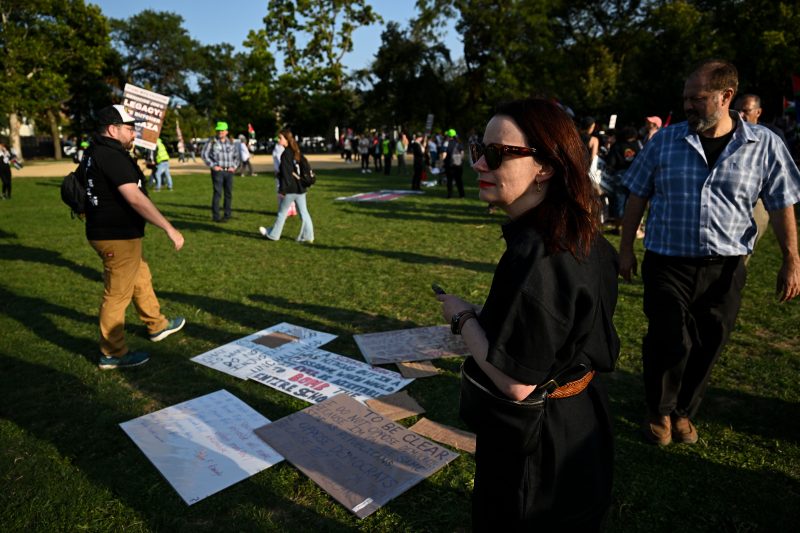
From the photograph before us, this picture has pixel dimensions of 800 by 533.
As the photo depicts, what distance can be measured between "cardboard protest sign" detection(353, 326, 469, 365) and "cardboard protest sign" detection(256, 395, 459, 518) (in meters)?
0.84

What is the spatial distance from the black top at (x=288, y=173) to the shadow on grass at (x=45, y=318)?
3881mm

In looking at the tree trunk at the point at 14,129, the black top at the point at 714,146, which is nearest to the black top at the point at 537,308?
the black top at the point at 714,146

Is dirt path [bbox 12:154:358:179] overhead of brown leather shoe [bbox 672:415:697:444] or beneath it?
overhead

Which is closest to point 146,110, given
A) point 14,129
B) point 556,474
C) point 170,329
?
point 170,329

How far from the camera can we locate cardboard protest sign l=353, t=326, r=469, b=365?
4375mm

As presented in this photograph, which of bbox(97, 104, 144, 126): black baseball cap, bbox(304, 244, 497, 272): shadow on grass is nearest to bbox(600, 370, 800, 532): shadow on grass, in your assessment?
bbox(304, 244, 497, 272): shadow on grass

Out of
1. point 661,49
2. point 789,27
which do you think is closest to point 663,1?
point 661,49

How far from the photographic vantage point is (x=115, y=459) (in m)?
3.12

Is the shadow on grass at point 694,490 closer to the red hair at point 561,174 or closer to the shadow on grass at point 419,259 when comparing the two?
the red hair at point 561,174

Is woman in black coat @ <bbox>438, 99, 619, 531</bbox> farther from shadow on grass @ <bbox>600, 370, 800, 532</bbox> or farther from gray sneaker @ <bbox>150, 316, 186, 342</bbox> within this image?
gray sneaker @ <bbox>150, 316, 186, 342</bbox>

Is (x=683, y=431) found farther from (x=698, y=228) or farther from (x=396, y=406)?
(x=396, y=406)

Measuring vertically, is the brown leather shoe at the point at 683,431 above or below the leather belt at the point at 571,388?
below

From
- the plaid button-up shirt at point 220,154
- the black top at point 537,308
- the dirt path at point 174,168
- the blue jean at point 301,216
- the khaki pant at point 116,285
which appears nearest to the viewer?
the black top at point 537,308

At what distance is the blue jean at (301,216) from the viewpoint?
892 cm
